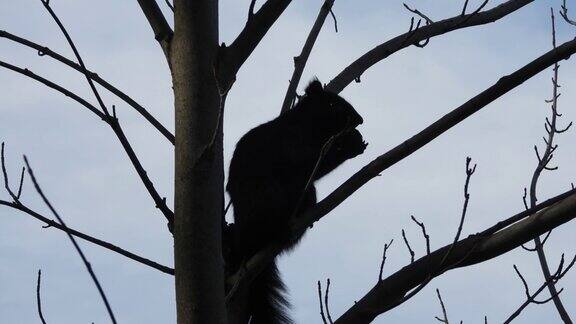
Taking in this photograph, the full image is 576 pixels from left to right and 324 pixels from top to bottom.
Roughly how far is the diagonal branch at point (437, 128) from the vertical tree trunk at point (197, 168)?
58cm

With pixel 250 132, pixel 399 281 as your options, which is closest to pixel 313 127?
pixel 250 132

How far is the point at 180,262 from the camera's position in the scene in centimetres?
251

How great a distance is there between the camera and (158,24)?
2836 mm

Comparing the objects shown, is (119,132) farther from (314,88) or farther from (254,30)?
(314,88)

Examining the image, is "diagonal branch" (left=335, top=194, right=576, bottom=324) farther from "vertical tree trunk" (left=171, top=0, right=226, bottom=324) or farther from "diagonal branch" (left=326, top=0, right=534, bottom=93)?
"diagonal branch" (left=326, top=0, right=534, bottom=93)

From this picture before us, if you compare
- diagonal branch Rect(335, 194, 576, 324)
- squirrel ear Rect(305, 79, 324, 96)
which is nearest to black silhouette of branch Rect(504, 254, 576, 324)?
diagonal branch Rect(335, 194, 576, 324)

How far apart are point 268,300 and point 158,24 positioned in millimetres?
2499

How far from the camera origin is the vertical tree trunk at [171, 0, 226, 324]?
2.48 metres

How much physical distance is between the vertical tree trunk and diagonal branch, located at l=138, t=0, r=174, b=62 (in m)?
0.07

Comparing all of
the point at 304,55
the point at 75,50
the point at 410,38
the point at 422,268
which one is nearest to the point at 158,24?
the point at 75,50

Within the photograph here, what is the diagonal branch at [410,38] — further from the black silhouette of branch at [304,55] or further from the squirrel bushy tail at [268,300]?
the squirrel bushy tail at [268,300]

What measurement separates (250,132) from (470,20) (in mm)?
1690

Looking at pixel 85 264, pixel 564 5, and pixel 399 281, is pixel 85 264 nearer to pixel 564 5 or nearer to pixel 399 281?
pixel 399 281

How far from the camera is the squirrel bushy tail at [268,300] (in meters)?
4.82
